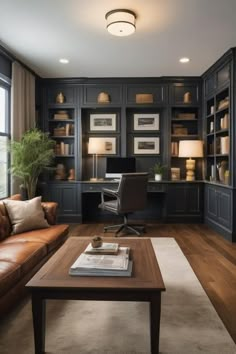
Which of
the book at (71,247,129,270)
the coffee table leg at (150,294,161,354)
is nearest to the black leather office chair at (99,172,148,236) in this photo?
the book at (71,247,129,270)

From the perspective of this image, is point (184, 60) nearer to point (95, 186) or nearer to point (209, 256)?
point (95, 186)

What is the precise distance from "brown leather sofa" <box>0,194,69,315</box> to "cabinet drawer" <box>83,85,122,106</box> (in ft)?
9.06

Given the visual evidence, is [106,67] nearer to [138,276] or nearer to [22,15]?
[22,15]

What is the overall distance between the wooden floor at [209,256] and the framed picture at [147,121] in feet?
6.22

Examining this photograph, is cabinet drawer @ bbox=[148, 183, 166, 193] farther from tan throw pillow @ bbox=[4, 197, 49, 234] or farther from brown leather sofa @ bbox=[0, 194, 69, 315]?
tan throw pillow @ bbox=[4, 197, 49, 234]

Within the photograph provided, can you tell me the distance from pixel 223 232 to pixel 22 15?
3913 mm

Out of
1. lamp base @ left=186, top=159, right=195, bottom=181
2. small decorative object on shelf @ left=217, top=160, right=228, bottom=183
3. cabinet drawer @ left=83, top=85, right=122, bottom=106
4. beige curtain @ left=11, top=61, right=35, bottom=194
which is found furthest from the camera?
cabinet drawer @ left=83, top=85, right=122, bottom=106

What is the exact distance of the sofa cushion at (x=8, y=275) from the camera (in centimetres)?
188

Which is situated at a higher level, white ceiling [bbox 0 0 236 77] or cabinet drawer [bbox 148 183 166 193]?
white ceiling [bbox 0 0 236 77]

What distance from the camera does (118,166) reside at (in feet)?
17.6

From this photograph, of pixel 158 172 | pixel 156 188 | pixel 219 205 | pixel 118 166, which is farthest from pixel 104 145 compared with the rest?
pixel 219 205

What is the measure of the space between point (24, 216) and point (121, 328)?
1622 mm

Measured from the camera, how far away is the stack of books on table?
68.7 inches

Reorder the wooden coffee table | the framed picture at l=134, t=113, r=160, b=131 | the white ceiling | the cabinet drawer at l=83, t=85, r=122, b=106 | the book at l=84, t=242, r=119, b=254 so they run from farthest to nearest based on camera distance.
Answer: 1. the framed picture at l=134, t=113, r=160, b=131
2. the cabinet drawer at l=83, t=85, r=122, b=106
3. the white ceiling
4. the book at l=84, t=242, r=119, b=254
5. the wooden coffee table
